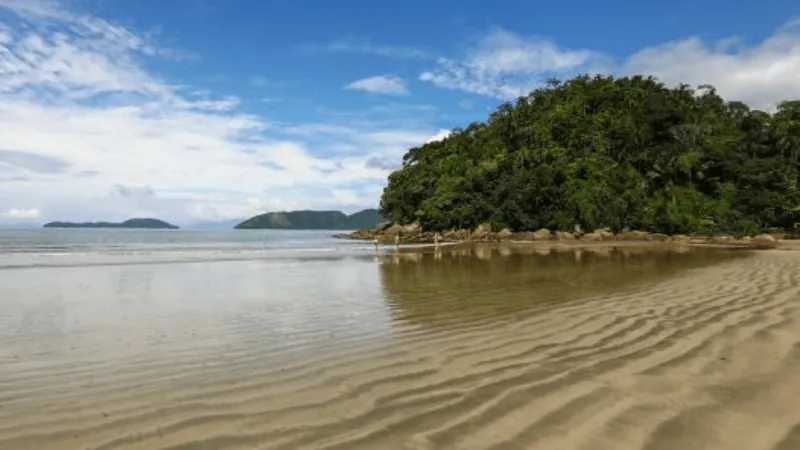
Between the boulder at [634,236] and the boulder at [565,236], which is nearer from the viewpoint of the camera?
the boulder at [634,236]

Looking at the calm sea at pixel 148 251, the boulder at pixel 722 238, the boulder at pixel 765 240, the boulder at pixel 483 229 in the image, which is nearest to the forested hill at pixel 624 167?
the boulder at pixel 483 229

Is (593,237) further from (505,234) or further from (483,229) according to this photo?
(483,229)

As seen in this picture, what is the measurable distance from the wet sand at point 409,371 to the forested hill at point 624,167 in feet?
151

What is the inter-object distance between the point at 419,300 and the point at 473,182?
54.0 m

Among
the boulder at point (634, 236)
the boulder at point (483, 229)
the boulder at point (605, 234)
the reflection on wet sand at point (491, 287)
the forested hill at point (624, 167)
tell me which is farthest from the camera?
the boulder at point (483, 229)

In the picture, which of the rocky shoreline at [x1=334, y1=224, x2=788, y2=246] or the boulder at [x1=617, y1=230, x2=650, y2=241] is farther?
the boulder at [x1=617, y1=230, x2=650, y2=241]

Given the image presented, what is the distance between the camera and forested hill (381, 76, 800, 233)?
54.7m

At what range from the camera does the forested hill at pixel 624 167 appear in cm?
5469

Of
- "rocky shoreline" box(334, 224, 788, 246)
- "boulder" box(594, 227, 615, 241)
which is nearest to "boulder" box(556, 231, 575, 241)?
"rocky shoreline" box(334, 224, 788, 246)

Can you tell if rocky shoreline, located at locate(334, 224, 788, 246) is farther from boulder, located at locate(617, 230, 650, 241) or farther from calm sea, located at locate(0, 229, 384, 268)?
calm sea, located at locate(0, 229, 384, 268)

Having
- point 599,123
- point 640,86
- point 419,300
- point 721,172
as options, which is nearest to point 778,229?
point 721,172

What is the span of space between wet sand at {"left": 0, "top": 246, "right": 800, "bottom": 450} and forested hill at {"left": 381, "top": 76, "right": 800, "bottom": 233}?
4600 cm

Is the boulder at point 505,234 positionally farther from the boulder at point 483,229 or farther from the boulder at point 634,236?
the boulder at point 634,236

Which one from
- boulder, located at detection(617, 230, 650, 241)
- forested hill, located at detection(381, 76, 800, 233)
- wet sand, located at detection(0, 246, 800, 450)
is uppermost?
forested hill, located at detection(381, 76, 800, 233)
